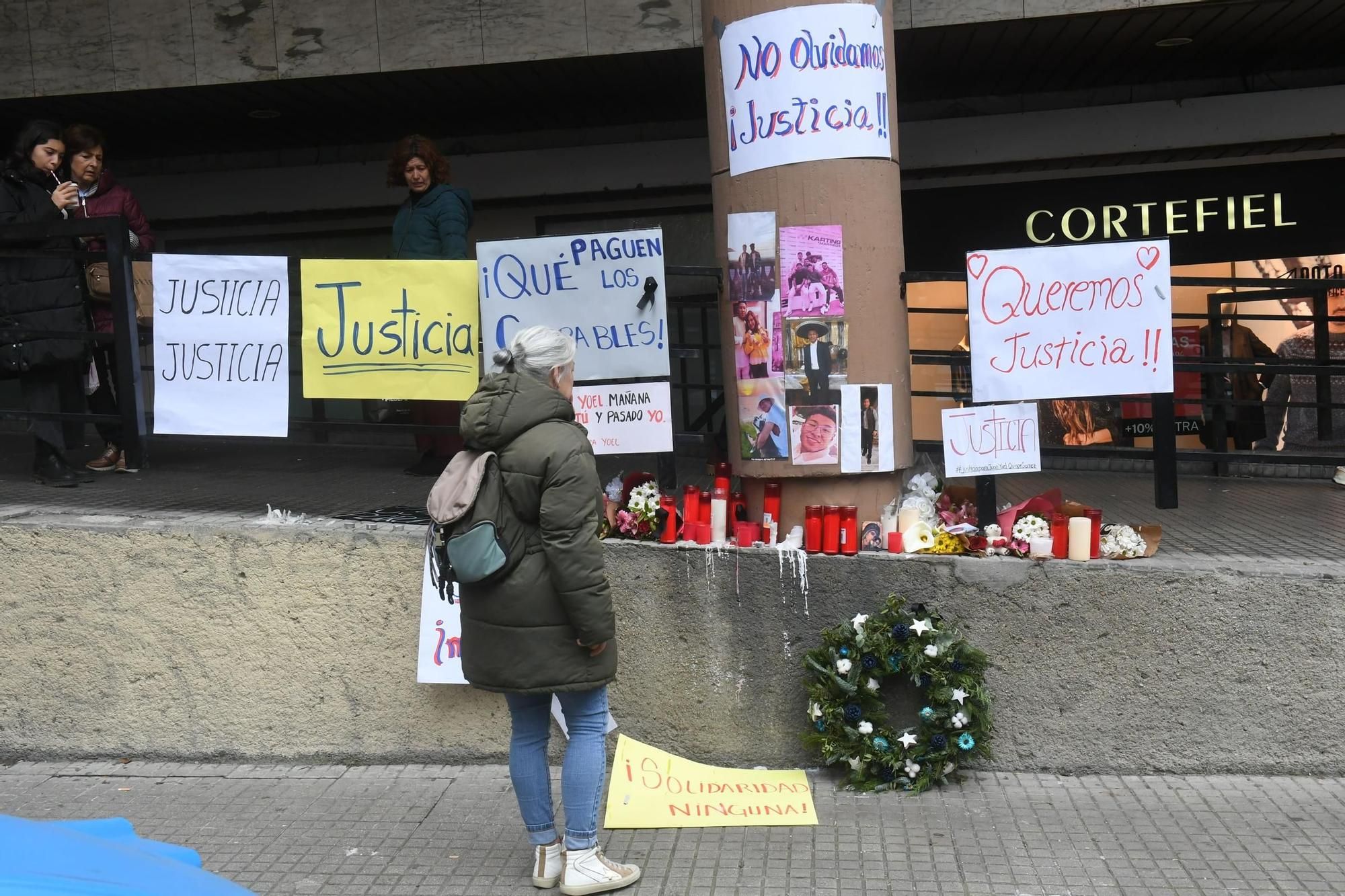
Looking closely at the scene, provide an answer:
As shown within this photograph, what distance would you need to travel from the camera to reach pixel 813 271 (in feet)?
16.5

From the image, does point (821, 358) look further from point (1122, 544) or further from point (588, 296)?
point (1122, 544)

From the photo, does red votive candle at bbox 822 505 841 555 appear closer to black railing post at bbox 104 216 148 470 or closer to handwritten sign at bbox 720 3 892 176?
handwritten sign at bbox 720 3 892 176

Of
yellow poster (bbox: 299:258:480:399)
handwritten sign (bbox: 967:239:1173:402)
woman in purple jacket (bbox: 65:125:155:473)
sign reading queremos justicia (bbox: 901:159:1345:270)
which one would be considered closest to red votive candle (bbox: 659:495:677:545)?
yellow poster (bbox: 299:258:480:399)

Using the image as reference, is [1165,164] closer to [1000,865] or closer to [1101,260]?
[1101,260]

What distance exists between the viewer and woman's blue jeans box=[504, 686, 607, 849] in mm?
3904

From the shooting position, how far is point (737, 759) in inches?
201

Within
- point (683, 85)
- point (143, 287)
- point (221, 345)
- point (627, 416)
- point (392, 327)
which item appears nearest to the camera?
point (627, 416)

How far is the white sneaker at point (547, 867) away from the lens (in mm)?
4020

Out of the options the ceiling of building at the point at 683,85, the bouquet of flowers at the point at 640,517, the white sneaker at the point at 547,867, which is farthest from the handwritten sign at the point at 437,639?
the ceiling of building at the point at 683,85

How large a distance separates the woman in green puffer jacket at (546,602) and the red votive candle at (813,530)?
4.52 feet

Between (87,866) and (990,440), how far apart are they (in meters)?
3.78

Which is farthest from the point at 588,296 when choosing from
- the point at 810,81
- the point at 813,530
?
the point at 813,530

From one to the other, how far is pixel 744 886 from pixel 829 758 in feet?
3.04

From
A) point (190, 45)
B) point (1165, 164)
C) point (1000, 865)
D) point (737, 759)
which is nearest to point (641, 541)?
point (737, 759)
